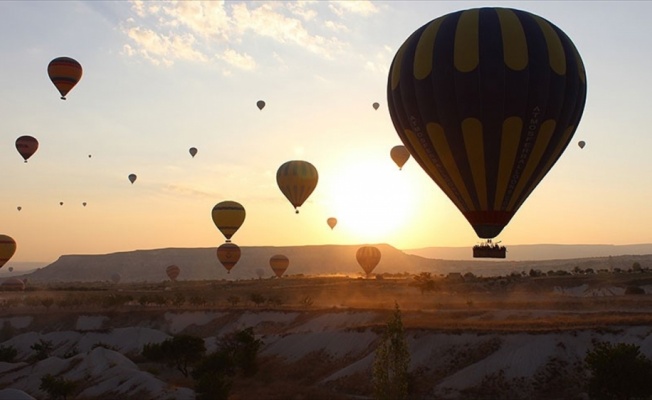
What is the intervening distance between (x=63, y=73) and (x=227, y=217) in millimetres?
33951

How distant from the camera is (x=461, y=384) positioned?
44.0 m

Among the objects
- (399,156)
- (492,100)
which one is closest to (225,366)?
(492,100)

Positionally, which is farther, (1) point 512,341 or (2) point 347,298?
(2) point 347,298

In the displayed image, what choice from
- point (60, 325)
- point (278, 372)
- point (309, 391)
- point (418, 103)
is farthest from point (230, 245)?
point (418, 103)

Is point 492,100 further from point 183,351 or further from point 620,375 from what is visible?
point 183,351

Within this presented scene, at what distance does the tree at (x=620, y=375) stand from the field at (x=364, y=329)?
553 cm

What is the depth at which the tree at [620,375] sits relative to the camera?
3531 cm

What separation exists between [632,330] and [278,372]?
2810cm

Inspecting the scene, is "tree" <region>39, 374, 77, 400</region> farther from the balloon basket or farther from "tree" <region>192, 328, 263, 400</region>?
the balloon basket

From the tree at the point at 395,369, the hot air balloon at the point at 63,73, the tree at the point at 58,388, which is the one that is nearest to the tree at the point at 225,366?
the tree at the point at 58,388

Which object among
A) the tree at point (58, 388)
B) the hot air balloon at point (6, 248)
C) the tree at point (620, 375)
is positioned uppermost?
the hot air balloon at point (6, 248)

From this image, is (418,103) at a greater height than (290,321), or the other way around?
(418,103)

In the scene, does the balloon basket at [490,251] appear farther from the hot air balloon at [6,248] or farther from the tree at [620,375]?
the hot air balloon at [6,248]

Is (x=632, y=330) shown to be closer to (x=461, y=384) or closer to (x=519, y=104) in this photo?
(x=461, y=384)
